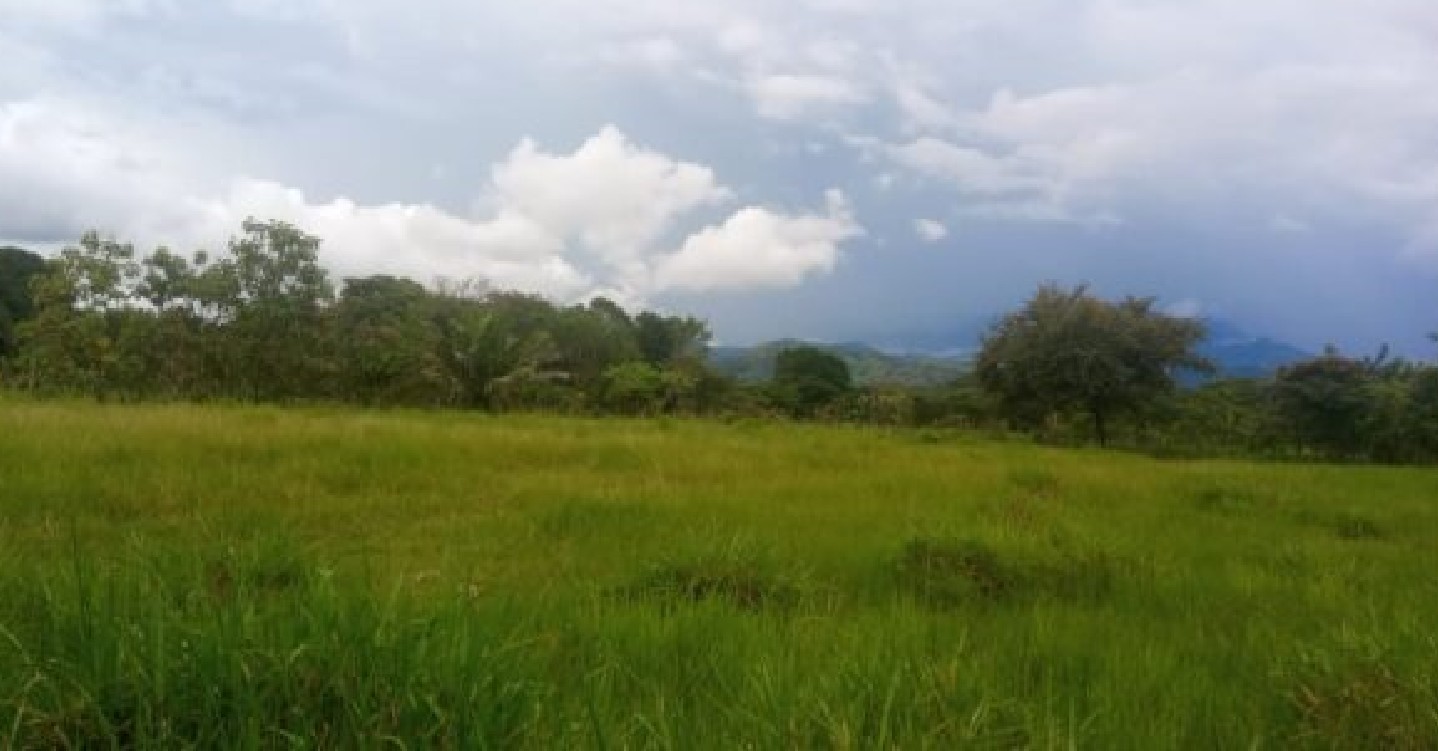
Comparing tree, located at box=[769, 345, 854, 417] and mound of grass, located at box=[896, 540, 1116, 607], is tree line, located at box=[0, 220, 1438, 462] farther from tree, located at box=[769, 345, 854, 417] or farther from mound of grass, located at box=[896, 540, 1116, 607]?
mound of grass, located at box=[896, 540, 1116, 607]

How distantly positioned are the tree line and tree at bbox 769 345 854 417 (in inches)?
518

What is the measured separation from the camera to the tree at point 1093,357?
34531mm

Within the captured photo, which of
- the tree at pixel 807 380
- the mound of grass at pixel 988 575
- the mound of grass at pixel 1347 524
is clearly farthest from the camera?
the tree at pixel 807 380

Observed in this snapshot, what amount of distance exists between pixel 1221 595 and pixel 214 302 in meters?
31.2

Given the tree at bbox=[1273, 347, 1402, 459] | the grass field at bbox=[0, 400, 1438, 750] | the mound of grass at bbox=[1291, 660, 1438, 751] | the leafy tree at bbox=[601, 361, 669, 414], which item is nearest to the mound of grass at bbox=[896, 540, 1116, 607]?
the grass field at bbox=[0, 400, 1438, 750]

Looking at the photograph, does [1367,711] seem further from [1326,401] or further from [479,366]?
[1326,401]

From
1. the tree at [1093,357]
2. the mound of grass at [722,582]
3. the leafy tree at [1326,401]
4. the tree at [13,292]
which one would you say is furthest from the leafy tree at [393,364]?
the leafy tree at [1326,401]

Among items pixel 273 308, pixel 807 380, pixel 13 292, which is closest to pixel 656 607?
pixel 273 308

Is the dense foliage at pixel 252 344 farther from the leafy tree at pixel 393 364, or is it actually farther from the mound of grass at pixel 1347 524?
the mound of grass at pixel 1347 524

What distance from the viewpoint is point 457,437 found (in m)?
12.5

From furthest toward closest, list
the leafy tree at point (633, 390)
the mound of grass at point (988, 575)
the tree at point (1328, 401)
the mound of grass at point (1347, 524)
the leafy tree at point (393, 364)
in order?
the leafy tree at point (633, 390) < the tree at point (1328, 401) < the leafy tree at point (393, 364) < the mound of grass at point (1347, 524) < the mound of grass at point (988, 575)

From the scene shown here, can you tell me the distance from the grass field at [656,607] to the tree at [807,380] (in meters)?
51.9

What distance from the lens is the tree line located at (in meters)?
28.0

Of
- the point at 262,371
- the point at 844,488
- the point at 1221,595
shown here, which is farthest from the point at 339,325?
the point at 1221,595
